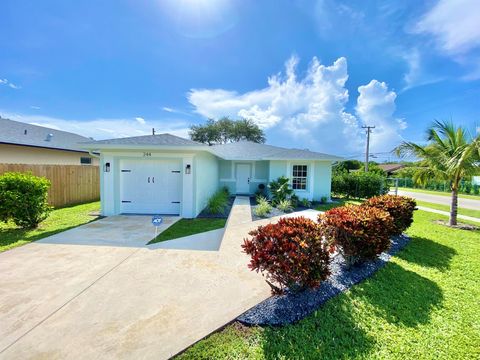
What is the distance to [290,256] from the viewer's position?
2.89m

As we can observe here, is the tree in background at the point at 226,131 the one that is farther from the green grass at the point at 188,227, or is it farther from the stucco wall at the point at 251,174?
the green grass at the point at 188,227

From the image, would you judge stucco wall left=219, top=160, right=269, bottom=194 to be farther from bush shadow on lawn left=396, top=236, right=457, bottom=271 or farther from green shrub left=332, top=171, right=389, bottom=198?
bush shadow on lawn left=396, top=236, right=457, bottom=271

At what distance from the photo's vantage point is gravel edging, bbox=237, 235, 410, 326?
285cm

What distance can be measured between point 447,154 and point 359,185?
689cm

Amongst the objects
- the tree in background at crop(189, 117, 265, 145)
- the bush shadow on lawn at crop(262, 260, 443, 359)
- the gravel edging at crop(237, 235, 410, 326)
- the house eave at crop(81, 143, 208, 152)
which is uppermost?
the tree in background at crop(189, 117, 265, 145)

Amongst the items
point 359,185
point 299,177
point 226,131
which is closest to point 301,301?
point 299,177

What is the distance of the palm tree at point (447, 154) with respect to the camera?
8.03 meters

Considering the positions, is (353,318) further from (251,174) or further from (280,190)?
(251,174)

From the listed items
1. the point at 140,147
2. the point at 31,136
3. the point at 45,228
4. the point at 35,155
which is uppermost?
the point at 31,136

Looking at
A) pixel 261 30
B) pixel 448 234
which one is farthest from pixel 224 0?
pixel 448 234

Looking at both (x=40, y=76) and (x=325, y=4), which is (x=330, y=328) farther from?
(x=40, y=76)

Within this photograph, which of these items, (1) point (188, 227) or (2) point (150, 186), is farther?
(2) point (150, 186)

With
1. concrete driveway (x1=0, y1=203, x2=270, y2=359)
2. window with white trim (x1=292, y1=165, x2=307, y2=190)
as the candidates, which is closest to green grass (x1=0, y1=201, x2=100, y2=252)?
concrete driveway (x1=0, y1=203, x2=270, y2=359)

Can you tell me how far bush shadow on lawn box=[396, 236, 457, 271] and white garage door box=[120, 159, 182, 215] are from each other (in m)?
7.91
